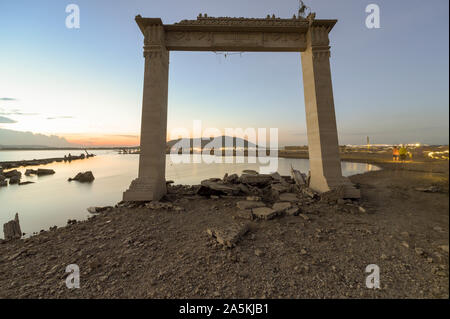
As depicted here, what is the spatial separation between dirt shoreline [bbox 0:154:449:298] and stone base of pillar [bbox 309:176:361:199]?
3.59 ft

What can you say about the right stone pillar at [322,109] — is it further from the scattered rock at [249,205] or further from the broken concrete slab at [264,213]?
the broken concrete slab at [264,213]

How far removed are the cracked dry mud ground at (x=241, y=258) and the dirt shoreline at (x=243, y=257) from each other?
0.02 meters

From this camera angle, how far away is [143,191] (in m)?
5.95

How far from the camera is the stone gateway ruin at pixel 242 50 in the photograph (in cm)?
654

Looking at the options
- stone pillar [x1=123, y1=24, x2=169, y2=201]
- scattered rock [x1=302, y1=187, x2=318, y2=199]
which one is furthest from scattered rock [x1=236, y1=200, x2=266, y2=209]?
stone pillar [x1=123, y1=24, x2=169, y2=201]

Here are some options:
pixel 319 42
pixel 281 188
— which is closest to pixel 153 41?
pixel 319 42

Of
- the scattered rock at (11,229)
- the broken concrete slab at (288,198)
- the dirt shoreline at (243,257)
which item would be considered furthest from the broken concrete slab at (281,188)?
the scattered rock at (11,229)

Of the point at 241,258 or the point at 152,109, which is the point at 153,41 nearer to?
the point at 152,109

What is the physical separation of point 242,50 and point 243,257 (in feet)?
26.4

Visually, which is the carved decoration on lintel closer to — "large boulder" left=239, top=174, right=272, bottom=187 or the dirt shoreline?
"large boulder" left=239, top=174, right=272, bottom=187

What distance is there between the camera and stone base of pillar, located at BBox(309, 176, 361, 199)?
5.98 m

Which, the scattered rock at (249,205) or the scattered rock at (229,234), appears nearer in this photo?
the scattered rock at (229,234)
